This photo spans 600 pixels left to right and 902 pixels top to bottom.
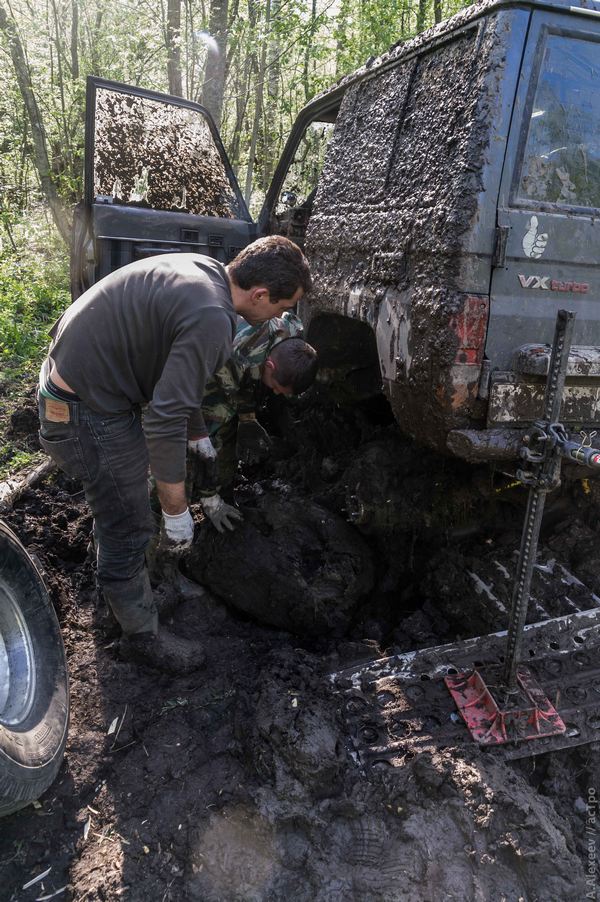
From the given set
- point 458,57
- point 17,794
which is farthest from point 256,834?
point 458,57

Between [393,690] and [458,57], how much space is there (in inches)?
99.8

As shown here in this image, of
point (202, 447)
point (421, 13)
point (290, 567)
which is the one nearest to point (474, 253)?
point (202, 447)

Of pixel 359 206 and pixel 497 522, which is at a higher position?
pixel 359 206

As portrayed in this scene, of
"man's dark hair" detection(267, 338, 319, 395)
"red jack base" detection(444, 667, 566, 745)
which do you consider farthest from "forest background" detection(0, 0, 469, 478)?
"red jack base" detection(444, 667, 566, 745)

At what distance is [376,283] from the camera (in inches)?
110

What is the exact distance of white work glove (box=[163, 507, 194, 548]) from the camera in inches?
96.1

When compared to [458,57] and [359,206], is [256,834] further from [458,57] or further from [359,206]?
[458,57]

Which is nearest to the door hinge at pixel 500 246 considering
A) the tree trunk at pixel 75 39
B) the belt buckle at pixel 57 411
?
the belt buckle at pixel 57 411

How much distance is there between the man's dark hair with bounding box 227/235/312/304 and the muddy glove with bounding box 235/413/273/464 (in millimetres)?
1514

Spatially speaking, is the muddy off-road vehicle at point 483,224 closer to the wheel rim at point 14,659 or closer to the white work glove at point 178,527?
the white work glove at point 178,527

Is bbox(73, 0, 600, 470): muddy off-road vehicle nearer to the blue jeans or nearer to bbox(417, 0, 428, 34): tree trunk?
the blue jeans

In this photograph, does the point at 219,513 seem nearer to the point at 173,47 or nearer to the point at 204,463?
the point at 204,463

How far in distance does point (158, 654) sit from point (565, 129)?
8.79ft

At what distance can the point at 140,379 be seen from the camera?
2.39 meters
